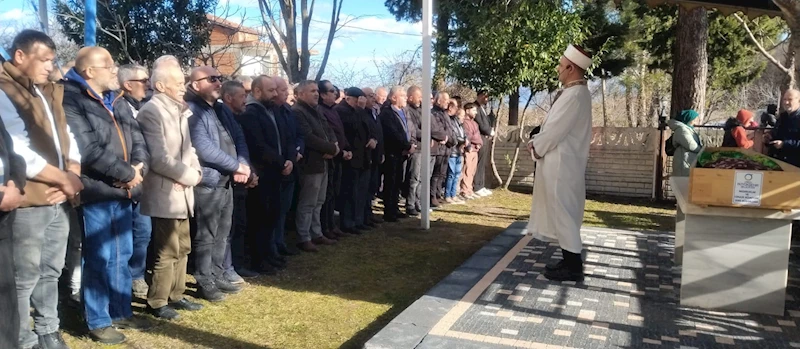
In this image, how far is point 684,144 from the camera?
26.7ft

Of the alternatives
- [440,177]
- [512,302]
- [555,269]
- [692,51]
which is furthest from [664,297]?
[692,51]

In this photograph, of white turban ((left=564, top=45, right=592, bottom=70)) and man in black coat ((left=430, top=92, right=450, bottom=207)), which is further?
man in black coat ((left=430, top=92, right=450, bottom=207))

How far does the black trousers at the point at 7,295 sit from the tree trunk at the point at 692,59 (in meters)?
11.5

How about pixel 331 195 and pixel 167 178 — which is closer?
pixel 167 178

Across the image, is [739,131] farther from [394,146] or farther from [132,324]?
[132,324]

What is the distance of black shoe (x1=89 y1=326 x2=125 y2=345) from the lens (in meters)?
4.00

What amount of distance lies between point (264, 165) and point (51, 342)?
249 cm

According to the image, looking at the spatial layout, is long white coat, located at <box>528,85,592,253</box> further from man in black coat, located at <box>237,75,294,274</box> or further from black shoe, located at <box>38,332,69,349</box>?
black shoe, located at <box>38,332,69,349</box>

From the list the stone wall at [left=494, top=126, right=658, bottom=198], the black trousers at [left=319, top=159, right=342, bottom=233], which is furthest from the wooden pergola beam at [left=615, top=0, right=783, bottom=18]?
the stone wall at [left=494, top=126, right=658, bottom=198]

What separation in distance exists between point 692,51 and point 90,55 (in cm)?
1090

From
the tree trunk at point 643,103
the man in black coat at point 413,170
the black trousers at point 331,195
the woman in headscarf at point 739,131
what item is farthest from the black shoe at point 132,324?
the tree trunk at point 643,103

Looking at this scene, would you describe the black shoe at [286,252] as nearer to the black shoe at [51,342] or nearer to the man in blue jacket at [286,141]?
the man in blue jacket at [286,141]

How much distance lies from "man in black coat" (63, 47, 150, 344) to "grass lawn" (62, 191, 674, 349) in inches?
8.2

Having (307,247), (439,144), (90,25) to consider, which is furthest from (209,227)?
(439,144)
